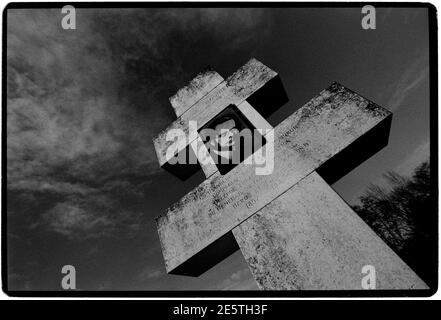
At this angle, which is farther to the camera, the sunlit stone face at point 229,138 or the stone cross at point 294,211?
the sunlit stone face at point 229,138

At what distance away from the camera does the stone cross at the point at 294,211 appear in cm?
201

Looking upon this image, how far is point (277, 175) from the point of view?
8.65ft

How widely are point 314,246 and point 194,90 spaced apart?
283 cm

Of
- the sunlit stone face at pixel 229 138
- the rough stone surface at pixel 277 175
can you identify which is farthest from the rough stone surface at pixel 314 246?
the sunlit stone face at pixel 229 138

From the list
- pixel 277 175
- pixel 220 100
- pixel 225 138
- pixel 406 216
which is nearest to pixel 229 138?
pixel 225 138

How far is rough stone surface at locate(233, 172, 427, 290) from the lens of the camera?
1895mm

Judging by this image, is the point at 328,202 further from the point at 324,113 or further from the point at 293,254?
the point at 324,113

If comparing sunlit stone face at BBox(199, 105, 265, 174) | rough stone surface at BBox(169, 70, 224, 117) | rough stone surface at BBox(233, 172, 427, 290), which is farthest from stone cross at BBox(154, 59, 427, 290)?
rough stone surface at BBox(169, 70, 224, 117)

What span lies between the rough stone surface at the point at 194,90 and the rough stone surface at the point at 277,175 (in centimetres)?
141
